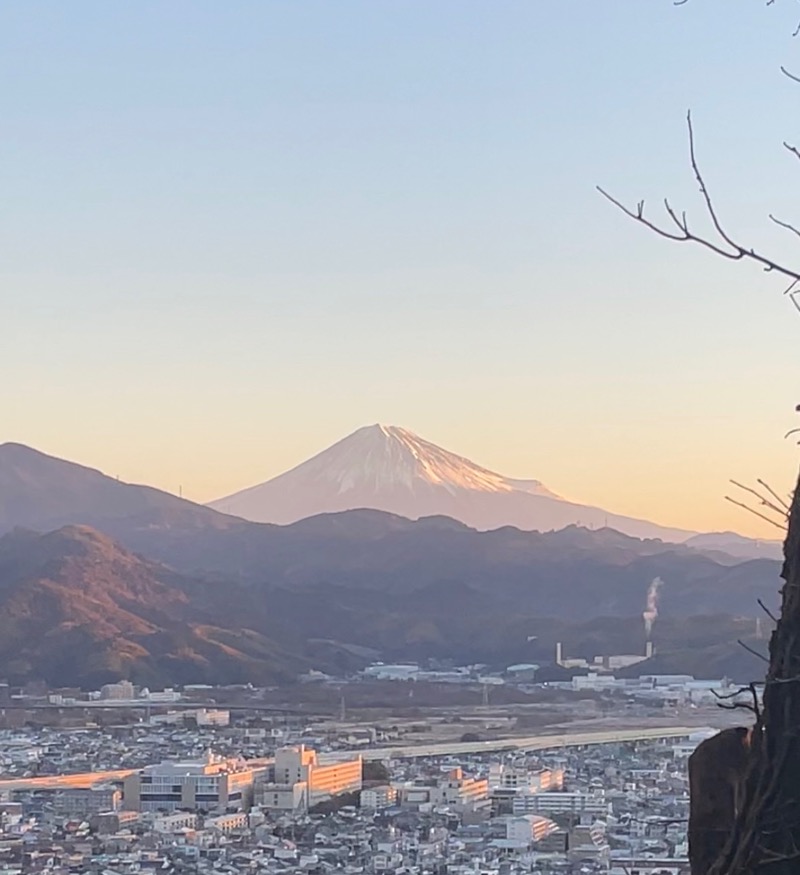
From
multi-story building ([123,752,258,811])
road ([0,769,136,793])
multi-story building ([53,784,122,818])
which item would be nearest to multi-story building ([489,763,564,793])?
multi-story building ([123,752,258,811])

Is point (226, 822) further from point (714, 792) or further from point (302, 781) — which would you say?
point (714, 792)

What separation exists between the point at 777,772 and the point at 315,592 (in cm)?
4990

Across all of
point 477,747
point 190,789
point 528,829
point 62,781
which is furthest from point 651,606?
point 528,829

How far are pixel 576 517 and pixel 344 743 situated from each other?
6081 cm

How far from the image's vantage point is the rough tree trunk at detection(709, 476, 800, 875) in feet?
4.09

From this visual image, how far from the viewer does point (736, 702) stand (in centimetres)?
136

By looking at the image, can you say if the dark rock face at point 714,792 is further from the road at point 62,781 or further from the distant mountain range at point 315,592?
the distant mountain range at point 315,592

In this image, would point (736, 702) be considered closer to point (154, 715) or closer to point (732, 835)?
point (732, 835)

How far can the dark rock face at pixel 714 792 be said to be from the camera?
1.40 metres

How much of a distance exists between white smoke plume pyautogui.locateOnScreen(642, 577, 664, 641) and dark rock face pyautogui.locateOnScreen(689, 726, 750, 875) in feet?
132

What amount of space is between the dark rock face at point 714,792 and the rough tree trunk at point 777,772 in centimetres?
11

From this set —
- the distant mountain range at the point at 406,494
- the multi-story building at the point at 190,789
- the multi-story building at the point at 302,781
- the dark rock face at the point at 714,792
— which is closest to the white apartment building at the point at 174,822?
the multi-story building at the point at 190,789

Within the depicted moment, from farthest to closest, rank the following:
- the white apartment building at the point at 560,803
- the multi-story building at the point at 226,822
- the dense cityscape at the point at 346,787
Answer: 1. the multi-story building at the point at 226,822
2. the white apartment building at the point at 560,803
3. the dense cityscape at the point at 346,787

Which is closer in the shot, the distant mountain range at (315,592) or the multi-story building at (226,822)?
the multi-story building at (226,822)
